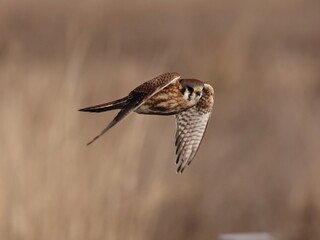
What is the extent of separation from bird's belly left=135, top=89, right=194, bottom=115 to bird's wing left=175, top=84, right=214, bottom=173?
300 mm

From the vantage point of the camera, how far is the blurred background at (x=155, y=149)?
5.80 metres

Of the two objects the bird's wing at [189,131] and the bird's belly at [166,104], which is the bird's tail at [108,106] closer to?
the bird's belly at [166,104]

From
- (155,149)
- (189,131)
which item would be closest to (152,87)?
(189,131)

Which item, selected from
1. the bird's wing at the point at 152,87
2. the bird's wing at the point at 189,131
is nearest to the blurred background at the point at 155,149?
the bird's wing at the point at 189,131

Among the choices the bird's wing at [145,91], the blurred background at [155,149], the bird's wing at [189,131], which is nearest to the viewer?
the bird's wing at [145,91]

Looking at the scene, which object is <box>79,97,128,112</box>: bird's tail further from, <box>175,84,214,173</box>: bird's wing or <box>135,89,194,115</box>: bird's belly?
<box>175,84,214,173</box>: bird's wing

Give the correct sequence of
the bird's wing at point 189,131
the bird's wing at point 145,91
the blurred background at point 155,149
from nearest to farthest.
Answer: the bird's wing at point 145,91 < the bird's wing at point 189,131 < the blurred background at point 155,149

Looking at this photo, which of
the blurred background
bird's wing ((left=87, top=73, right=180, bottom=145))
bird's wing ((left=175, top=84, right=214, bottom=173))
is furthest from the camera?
the blurred background

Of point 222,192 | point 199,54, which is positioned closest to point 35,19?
point 199,54

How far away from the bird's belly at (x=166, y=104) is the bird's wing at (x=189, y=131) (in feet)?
0.98

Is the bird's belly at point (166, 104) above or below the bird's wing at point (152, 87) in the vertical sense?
below

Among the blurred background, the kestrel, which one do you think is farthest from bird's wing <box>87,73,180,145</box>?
the blurred background

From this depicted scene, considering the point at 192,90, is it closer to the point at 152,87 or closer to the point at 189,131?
the point at 152,87

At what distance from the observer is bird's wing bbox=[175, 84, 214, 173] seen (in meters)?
3.26
